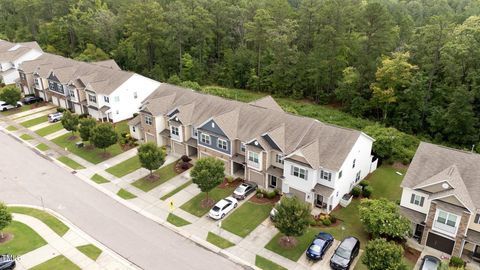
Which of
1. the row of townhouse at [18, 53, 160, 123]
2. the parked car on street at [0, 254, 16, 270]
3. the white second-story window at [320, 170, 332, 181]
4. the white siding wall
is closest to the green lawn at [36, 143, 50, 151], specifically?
the row of townhouse at [18, 53, 160, 123]

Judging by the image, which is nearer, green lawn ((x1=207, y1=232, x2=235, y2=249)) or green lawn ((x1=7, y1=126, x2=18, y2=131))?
green lawn ((x1=207, y1=232, x2=235, y2=249))

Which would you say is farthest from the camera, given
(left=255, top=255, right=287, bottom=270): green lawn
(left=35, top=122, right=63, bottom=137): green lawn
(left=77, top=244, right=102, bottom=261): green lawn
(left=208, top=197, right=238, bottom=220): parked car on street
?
(left=35, top=122, right=63, bottom=137): green lawn

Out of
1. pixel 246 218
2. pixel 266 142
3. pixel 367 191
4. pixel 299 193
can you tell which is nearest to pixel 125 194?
pixel 246 218

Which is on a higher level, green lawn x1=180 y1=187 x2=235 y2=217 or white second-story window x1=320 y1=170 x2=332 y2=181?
white second-story window x1=320 y1=170 x2=332 y2=181

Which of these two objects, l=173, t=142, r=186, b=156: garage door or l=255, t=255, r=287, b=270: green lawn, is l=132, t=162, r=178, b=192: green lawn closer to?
l=173, t=142, r=186, b=156: garage door

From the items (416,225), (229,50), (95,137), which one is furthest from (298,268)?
(229,50)

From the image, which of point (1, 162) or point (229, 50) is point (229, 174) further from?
point (229, 50)

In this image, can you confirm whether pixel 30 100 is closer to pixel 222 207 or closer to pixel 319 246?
pixel 222 207
